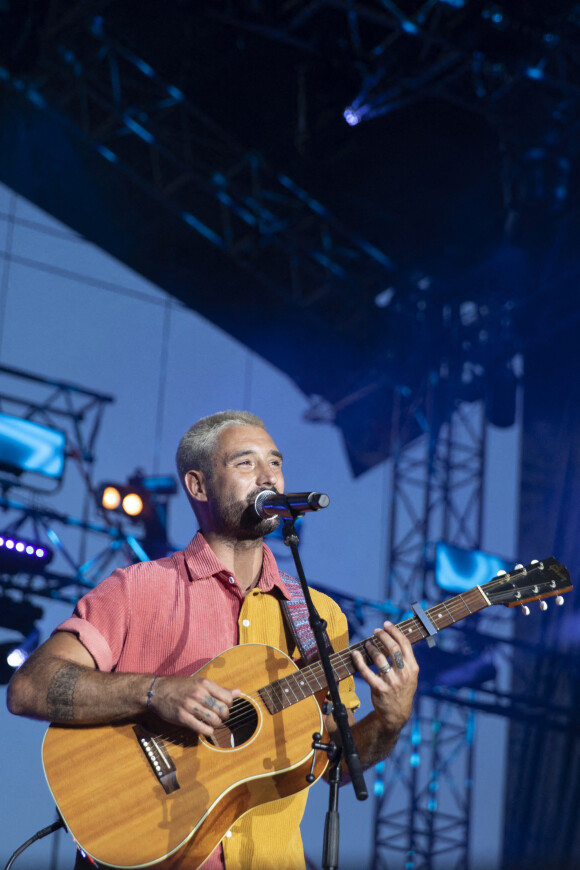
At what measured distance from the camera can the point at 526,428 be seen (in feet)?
40.5

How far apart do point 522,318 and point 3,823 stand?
7.12 metres

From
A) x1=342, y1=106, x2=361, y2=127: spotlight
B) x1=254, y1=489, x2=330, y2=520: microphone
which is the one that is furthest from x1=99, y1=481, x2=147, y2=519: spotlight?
x1=254, y1=489, x2=330, y2=520: microphone

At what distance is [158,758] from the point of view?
2805 mm

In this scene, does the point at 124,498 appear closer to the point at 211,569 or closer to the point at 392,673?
the point at 211,569

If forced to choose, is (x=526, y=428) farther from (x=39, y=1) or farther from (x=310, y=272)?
(x=39, y=1)

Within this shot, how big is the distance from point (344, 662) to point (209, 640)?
0.43 metres

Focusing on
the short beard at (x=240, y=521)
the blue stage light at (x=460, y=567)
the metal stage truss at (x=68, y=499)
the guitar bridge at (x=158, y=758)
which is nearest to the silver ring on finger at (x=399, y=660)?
the short beard at (x=240, y=521)

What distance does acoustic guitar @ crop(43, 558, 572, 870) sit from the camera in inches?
106

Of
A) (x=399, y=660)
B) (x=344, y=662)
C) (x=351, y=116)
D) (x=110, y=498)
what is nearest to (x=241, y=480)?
(x=344, y=662)

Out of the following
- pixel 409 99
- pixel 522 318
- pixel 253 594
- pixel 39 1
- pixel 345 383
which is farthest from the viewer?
pixel 345 383

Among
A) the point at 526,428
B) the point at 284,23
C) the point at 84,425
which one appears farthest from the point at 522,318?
the point at 84,425

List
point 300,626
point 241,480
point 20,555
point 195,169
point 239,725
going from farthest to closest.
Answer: point 195,169 → point 20,555 → point 241,480 → point 300,626 → point 239,725

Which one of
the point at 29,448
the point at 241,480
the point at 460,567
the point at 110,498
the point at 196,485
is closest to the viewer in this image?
the point at 241,480

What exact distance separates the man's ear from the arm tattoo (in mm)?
849
